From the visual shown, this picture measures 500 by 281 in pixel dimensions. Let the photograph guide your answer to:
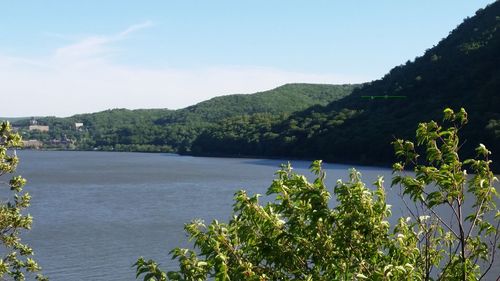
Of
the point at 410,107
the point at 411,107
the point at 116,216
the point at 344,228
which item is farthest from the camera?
the point at 410,107

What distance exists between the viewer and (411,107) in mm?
148000

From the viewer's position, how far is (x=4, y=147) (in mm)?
14234

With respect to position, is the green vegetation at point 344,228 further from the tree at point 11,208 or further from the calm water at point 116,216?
the calm water at point 116,216

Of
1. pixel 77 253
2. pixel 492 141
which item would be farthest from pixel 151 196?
pixel 492 141

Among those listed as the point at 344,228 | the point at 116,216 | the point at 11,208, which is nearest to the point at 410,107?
the point at 116,216

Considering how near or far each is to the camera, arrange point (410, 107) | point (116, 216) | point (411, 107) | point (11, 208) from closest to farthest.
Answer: point (11, 208) < point (116, 216) < point (411, 107) < point (410, 107)

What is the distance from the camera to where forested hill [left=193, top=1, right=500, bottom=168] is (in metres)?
127

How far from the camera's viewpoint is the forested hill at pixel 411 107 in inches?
5012

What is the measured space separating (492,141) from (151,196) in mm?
61396

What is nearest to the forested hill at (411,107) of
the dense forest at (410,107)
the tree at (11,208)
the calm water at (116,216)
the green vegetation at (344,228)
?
the dense forest at (410,107)

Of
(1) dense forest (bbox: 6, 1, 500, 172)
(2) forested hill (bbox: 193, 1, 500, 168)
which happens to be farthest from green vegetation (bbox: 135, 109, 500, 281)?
(1) dense forest (bbox: 6, 1, 500, 172)

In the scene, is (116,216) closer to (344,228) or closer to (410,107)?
(344,228)

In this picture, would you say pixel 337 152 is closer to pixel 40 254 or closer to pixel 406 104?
pixel 406 104

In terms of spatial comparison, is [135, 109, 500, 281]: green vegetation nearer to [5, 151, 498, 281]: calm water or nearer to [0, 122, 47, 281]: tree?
[0, 122, 47, 281]: tree
